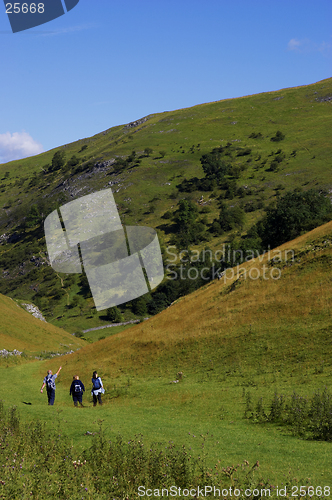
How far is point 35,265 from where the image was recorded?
167m

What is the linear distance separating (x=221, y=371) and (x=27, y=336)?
37.9 m

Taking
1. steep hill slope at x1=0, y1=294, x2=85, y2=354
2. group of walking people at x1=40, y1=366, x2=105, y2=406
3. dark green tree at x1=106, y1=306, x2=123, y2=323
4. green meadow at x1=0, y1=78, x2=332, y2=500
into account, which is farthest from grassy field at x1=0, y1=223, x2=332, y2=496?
dark green tree at x1=106, y1=306, x2=123, y2=323

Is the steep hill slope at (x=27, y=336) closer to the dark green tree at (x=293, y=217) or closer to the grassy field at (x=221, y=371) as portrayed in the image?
the grassy field at (x=221, y=371)

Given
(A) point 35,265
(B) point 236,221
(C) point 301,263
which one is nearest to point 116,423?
(C) point 301,263

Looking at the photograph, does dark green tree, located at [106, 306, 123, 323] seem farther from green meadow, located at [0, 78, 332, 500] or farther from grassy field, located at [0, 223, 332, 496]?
grassy field, located at [0, 223, 332, 496]

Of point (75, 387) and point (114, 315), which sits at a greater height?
point (75, 387)

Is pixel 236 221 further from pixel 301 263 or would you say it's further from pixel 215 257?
pixel 301 263

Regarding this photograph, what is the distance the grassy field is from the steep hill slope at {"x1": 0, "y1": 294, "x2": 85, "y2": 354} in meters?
11.0

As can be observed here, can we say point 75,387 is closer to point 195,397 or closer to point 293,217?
point 195,397

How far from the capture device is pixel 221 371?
2691cm

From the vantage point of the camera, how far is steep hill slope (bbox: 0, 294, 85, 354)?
4968 cm

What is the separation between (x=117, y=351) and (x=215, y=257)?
3851 inches

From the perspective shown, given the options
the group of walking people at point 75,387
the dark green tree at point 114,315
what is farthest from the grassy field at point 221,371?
the dark green tree at point 114,315

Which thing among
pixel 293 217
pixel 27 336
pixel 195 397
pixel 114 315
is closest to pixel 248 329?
pixel 195 397
